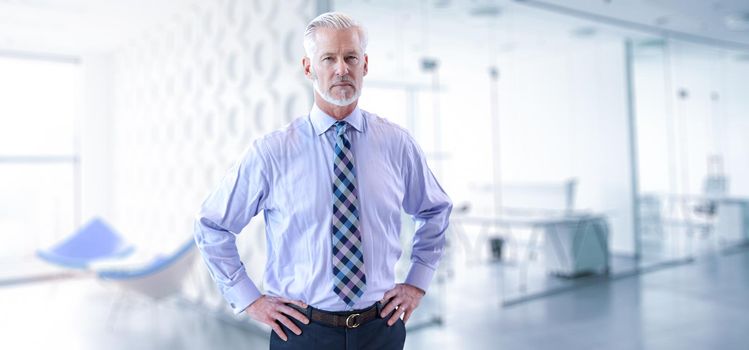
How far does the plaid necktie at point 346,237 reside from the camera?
1.53m

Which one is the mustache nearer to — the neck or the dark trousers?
the neck

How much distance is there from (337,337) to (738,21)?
7.07 meters

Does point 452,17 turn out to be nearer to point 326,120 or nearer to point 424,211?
point 424,211

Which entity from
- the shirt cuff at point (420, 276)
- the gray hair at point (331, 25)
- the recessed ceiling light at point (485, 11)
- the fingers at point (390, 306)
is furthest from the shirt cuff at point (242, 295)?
the recessed ceiling light at point (485, 11)

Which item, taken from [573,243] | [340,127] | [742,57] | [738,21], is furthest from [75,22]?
[742,57]

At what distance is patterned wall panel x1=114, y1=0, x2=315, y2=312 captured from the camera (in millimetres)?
4121

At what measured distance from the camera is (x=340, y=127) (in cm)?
161

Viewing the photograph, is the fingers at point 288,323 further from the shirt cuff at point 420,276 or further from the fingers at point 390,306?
the shirt cuff at point 420,276

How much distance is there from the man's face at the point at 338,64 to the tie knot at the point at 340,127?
0.07 metres

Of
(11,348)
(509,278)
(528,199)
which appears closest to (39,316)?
(11,348)

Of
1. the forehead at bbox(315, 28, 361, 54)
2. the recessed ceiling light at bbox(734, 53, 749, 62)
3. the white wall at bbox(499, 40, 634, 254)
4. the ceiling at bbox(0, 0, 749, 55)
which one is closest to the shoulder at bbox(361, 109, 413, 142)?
the forehead at bbox(315, 28, 361, 54)

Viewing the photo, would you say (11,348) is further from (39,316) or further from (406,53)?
(406,53)

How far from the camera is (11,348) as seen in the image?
13.3 ft

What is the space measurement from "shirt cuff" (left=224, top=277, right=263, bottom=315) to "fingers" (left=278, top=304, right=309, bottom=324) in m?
0.10
